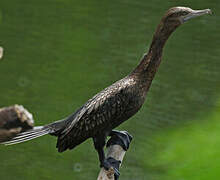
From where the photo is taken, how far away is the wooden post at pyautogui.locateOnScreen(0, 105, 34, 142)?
173 cm

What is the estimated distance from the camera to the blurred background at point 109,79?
4.37 metres

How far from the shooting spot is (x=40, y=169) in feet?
14.5

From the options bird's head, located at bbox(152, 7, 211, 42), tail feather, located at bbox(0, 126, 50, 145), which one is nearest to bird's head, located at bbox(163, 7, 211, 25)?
bird's head, located at bbox(152, 7, 211, 42)

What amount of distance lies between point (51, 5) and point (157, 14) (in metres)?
0.98

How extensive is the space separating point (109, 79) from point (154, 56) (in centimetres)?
221

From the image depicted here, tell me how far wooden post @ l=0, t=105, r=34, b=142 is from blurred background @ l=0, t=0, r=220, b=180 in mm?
2080

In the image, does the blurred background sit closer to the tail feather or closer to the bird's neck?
the bird's neck

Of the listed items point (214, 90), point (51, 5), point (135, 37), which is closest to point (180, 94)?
point (214, 90)

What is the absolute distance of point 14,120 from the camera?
68.4 inches

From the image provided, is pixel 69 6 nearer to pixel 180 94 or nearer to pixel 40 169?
pixel 180 94

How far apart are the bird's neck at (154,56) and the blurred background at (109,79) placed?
1.09 metres

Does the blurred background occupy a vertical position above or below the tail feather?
below

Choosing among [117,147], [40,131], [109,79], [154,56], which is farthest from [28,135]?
[109,79]

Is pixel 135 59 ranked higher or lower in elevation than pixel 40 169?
higher
